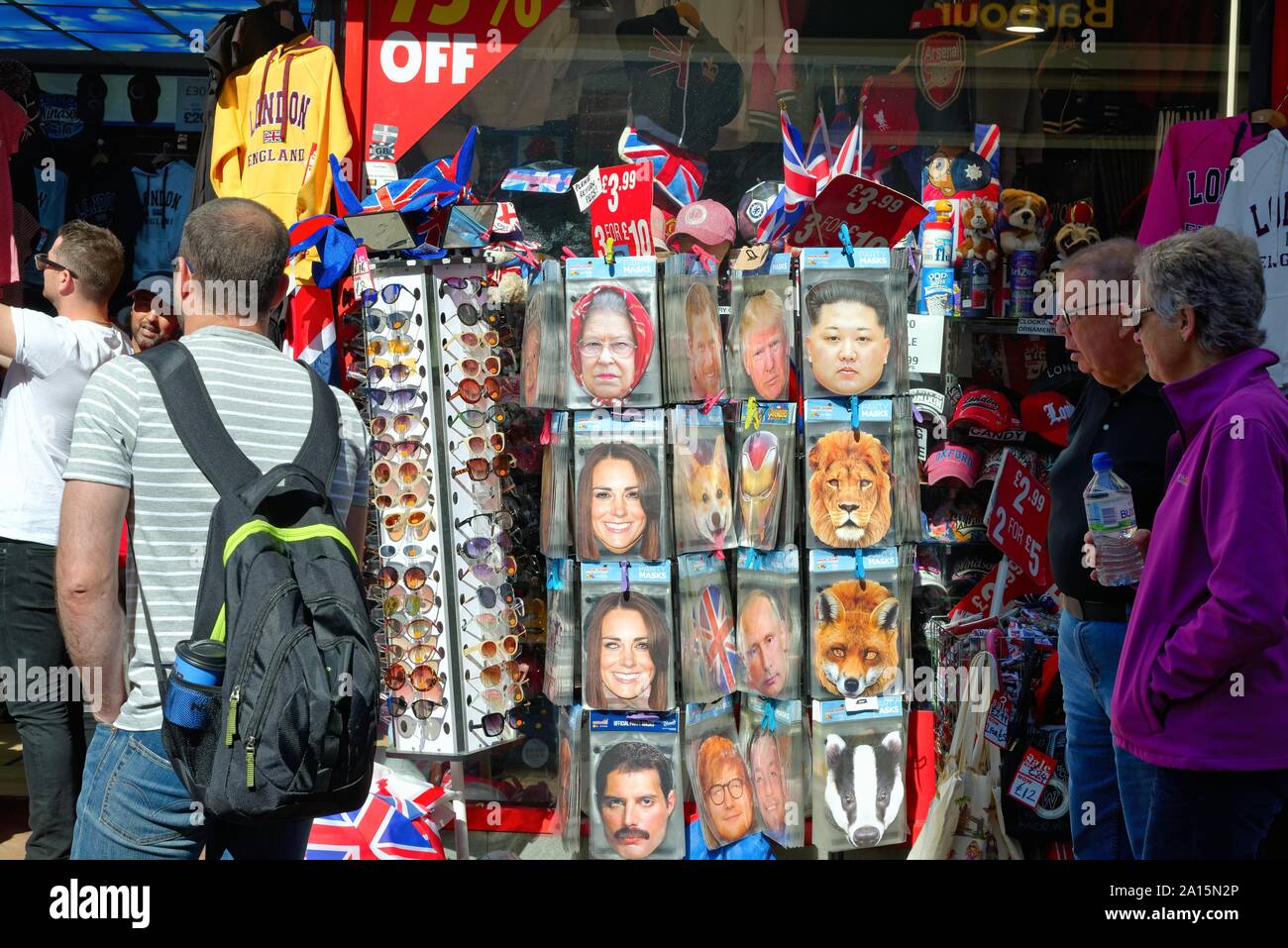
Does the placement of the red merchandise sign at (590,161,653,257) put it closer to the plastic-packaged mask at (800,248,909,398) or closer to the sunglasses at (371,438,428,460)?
the plastic-packaged mask at (800,248,909,398)

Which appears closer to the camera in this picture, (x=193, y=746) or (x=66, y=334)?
(x=193, y=746)

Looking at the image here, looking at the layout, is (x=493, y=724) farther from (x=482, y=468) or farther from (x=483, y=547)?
(x=482, y=468)

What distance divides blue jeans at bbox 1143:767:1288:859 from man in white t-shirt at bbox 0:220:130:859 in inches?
120

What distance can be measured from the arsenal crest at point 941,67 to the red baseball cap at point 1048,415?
1.15m

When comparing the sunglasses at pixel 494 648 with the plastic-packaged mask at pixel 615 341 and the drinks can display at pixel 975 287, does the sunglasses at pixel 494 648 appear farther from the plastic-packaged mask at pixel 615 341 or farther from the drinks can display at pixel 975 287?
the drinks can display at pixel 975 287

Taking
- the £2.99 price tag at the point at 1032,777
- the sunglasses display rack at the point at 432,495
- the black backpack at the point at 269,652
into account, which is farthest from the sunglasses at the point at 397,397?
the £2.99 price tag at the point at 1032,777

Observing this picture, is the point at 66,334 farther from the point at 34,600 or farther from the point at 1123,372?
the point at 1123,372

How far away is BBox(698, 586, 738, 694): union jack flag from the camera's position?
157 inches

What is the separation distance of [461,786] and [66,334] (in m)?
1.85

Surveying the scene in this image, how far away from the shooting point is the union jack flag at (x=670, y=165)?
4.39m

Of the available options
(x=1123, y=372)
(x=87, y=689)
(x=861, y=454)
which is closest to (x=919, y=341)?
(x=861, y=454)

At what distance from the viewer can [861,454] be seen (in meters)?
3.91

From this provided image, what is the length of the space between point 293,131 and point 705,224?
4.82 feet
